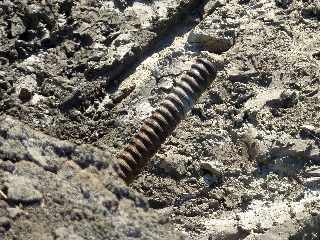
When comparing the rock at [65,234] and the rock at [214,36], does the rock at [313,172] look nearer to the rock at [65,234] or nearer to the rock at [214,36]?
the rock at [214,36]

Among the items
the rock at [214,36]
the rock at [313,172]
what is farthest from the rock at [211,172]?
the rock at [214,36]

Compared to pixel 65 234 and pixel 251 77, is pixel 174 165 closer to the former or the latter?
pixel 251 77

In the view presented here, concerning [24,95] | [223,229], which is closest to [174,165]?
[223,229]

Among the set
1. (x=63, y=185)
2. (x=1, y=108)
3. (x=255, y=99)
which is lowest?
(x=63, y=185)

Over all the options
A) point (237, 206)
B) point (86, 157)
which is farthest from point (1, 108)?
point (86, 157)

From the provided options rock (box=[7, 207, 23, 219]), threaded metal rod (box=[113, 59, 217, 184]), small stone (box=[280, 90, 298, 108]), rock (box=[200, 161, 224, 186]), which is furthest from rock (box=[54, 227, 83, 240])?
small stone (box=[280, 90, 298, 108])

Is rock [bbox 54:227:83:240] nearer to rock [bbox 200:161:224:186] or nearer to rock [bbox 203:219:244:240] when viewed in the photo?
rock [bbox 203:219:244:240]

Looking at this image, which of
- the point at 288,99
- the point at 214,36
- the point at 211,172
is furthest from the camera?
the point at 214,36

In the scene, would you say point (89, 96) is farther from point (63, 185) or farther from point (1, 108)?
point (63, 185)
